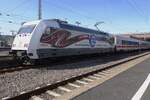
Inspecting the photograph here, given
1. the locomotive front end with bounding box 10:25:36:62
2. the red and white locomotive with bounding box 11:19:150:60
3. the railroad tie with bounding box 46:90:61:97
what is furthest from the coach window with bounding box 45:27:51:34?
the railroad tie with bounding box 46:90:61:97

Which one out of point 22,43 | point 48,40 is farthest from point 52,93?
point 48,40

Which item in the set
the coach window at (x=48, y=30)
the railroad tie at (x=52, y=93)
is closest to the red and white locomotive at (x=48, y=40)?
the coach window at (x=48, y=30)

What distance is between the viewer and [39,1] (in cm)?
2884

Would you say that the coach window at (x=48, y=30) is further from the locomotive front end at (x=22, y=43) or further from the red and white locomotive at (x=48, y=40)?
the locomotive front end at (x=22, y=43)

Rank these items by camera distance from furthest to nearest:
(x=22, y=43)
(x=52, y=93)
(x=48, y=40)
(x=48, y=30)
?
(x=48, y=40) → (x=48, y=30) → (x=22, y=43) → (x=52, y=93)

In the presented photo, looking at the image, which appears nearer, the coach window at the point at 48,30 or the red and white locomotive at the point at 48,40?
the red and white locomotive at the point at 48,40

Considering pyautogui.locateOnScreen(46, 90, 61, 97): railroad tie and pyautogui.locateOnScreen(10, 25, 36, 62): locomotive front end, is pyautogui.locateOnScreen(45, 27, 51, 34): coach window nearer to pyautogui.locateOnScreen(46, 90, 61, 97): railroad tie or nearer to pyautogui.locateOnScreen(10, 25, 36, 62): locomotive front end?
pyautogui.locateOnScreen(10, 25, 36, 62): locomotive front end

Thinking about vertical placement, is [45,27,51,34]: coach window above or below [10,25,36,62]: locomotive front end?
above

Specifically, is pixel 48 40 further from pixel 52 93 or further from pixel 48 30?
pixel 52 93

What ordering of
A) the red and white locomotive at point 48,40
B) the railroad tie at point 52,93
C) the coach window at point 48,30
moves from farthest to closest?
the coach window at point 48,30 < the red and white locomotive at point 48,40 < the railroad tie at point 52,93

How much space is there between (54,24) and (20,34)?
2.49m

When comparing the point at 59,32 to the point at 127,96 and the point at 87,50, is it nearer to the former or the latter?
the point at 87,50

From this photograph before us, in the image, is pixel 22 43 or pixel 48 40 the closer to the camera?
pixel 22 43

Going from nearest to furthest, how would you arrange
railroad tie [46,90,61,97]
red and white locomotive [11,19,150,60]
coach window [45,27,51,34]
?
1. railroad tie [46,90,61,97]
2. red and white locomotive [11,19,150,60]
3. coach window [45,27,51,34]
